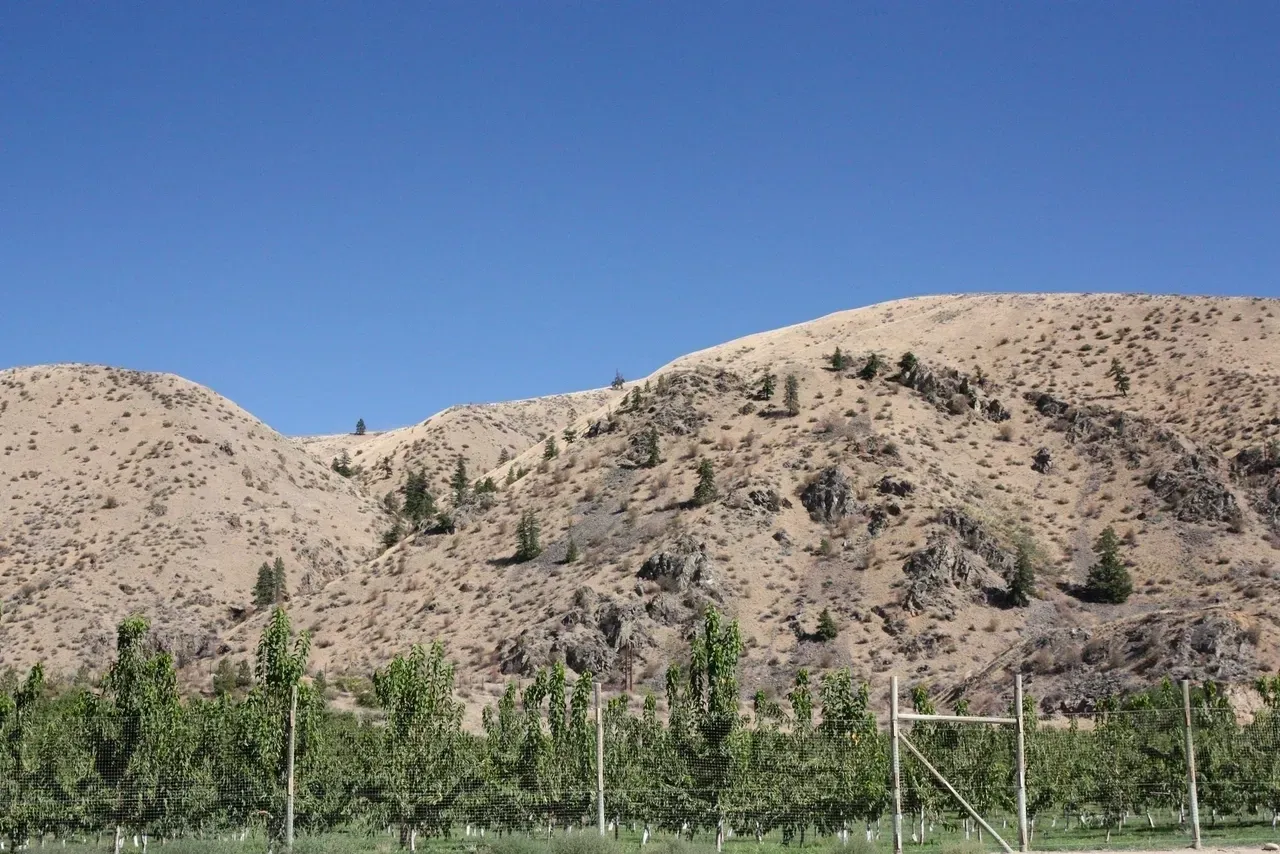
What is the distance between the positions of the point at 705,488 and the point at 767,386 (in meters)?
14.5

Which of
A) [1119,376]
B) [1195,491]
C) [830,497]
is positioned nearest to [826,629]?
[830,497]

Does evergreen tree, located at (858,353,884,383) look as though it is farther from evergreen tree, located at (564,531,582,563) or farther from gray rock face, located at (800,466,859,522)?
evergreen tree, located at (564,531,582,563)

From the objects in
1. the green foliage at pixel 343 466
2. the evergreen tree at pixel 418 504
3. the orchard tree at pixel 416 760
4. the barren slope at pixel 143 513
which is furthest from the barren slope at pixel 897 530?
the orchard tree at pixel 416 760

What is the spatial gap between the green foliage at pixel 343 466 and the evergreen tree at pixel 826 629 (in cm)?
5663

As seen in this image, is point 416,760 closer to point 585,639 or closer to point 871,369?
point 585,639

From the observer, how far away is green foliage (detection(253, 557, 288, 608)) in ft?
231

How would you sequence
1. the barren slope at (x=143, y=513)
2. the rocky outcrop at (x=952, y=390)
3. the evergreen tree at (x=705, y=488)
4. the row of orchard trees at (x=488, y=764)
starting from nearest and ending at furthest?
the row of orchard trees at (x=488, y=764) < the barren slope at (x=143, y=513) < the evergreen tree at (x=705, y=488) < the rocky outcrop at (x=952, y=390)

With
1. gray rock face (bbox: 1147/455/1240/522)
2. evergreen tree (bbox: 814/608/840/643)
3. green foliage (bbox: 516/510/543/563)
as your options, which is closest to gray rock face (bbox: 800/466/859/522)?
evergreen tree (bbox: 814/608/840/643)

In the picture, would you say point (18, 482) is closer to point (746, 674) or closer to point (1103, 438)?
point (746, 674)

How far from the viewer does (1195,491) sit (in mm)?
68188

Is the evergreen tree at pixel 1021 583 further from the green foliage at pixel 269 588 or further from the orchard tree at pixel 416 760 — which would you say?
the orchard tree at pixel 416 760

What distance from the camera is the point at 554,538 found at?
72375 mm

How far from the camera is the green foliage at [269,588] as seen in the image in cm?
7050

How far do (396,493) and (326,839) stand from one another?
84.5 meters
